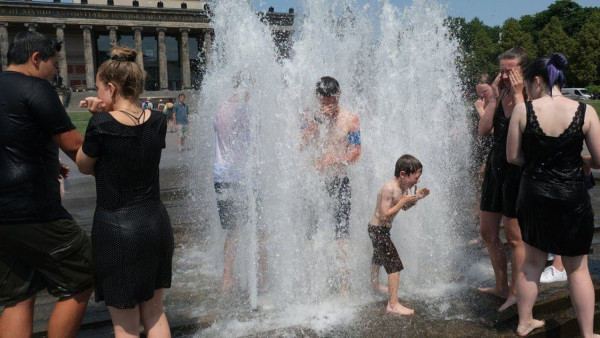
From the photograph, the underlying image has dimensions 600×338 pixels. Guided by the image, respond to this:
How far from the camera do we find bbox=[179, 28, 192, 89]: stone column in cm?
6919

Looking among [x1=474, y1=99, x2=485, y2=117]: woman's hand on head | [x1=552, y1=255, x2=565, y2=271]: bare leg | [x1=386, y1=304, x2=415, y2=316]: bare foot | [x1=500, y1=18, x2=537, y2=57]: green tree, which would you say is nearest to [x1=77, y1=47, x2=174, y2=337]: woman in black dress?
[x1=386, y1=304, x2=415, y2=316]: bare foot

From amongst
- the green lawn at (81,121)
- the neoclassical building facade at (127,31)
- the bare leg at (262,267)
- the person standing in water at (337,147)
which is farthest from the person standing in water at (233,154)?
the neoclassical building facade at (127,31)

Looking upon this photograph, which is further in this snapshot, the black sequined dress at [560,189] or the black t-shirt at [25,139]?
the black sequined dress at [560,189]

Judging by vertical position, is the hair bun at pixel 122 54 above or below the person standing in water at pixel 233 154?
above

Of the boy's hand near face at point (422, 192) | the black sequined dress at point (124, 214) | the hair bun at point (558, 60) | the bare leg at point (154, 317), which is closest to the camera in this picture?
the black sequined dress at point (124, 214)

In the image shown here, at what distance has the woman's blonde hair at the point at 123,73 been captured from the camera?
8.67 feet

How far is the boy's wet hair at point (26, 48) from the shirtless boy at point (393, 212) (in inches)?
98.8

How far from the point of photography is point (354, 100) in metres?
6.40

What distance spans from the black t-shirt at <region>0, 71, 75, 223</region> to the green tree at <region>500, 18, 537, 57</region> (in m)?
64.3

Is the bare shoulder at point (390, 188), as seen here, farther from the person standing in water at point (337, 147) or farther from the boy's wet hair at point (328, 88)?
the boy's wet hair at point (328, 88)

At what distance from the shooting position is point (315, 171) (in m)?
4.37

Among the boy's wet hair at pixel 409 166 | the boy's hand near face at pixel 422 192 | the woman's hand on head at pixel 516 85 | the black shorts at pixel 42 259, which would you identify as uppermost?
the woman's hand on head at pixel 516 85

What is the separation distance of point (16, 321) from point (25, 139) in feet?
3.37

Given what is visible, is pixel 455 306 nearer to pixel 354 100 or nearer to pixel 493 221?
pixel 493 221
